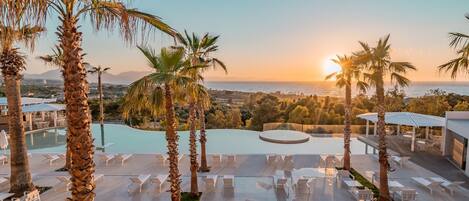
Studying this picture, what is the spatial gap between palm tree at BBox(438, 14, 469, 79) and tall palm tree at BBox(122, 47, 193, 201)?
232 inches

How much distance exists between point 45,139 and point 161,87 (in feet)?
50.3

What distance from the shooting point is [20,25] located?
296cm

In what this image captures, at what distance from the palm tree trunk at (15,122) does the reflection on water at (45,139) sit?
7485mm

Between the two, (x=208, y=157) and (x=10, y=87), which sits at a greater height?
(x=10, y=87)

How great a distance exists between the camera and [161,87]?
280 inches

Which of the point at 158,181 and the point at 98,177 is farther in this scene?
the point at 98,177

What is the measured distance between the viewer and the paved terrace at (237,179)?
32.1 ft

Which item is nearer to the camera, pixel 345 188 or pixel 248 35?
pixel 345 188

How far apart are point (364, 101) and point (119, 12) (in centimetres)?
2879

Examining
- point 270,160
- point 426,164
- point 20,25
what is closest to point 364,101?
point 426,164

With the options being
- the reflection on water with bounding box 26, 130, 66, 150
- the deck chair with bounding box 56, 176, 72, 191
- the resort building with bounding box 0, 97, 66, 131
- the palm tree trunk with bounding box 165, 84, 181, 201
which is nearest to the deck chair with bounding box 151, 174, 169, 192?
the palm tree trunk with bounding box 165, 84, 181, 201

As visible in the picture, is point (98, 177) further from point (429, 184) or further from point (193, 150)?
point (429, 184)

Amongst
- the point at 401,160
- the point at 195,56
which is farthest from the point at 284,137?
the point at 195,56

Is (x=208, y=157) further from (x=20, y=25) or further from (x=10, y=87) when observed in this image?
(x=20, y=25)
